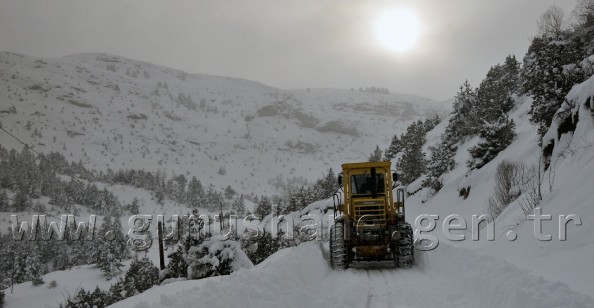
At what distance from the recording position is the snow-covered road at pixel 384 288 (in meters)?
6.42

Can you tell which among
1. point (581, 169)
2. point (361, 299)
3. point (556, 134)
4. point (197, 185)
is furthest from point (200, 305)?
point (197, 185)

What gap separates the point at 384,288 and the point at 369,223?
348 centimetres

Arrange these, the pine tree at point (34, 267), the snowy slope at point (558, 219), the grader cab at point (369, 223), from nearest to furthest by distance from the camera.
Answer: the snowy slope at point (558, 219), the grader cab at point (369, 223), the pine tree at point (34, 267)

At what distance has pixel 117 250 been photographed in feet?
311

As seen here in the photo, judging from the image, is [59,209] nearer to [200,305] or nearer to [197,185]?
[197,185]

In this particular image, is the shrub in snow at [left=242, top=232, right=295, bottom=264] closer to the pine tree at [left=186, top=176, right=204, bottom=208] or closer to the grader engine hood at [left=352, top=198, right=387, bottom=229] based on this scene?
the grader engine hood at [left=352, top=198, right=387, bottom=229]

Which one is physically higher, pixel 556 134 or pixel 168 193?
pixel 556 134

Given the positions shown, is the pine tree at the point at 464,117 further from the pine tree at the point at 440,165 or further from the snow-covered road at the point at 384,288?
the snow-covered road at the point at 384,288

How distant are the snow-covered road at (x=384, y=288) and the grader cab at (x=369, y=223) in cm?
64

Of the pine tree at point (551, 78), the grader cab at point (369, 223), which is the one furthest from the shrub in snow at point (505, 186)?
the grader cab at point (369, 223)

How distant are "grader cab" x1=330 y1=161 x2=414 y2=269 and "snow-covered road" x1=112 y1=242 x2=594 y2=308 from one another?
64 centimetres

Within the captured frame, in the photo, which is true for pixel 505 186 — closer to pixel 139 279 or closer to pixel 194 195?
pixel 139 279

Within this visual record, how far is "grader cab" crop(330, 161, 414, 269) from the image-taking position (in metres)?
12.2

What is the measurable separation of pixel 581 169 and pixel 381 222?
6.25 m
